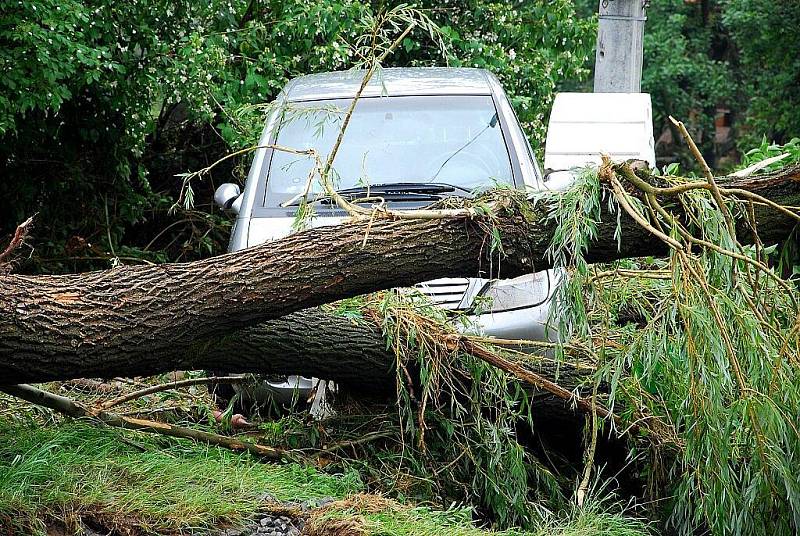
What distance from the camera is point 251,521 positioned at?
414cm

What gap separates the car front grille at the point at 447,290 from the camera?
543 cm

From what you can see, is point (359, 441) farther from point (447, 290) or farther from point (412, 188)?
point (412, 188)

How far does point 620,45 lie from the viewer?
333 inches

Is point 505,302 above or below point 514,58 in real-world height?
below

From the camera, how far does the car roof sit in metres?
6.69

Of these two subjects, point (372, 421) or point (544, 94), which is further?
point (544, 94)

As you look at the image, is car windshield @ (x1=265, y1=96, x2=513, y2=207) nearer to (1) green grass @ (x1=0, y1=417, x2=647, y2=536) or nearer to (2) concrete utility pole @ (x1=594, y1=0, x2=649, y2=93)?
(1) green grass @ (x1=0, y1=417, x2=647, y2=536)

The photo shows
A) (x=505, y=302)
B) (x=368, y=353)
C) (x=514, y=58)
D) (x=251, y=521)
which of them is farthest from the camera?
(x=514, y=58)

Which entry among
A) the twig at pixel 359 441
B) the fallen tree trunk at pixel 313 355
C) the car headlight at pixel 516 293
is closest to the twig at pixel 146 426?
the twig at pixel 359 441

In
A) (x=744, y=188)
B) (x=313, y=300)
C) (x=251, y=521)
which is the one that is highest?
(x=744, y=188)

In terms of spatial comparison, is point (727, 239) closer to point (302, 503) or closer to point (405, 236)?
point (405, 236)

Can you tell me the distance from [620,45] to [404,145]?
2.85 meters

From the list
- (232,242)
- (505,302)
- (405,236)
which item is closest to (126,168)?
(232,242)

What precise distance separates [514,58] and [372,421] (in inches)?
230
